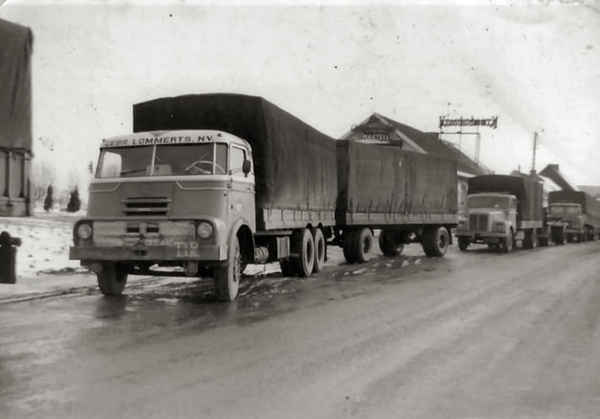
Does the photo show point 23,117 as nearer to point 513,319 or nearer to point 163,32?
point 163,32

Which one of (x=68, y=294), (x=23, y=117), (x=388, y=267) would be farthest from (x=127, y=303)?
(x=388, y=267)

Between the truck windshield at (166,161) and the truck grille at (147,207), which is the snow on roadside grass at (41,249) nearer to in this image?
the truck windshield at (166,161)

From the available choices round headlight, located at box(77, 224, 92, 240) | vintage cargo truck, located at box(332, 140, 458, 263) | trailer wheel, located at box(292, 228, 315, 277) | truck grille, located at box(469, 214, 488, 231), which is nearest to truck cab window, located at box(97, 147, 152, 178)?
round headlight, located at box(77, 224, 92, 240)

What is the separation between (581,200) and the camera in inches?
1407

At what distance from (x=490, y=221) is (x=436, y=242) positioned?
369 centimetres

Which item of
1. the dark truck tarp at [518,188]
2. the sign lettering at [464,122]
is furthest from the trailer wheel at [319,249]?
the sign lettering at [464,122]

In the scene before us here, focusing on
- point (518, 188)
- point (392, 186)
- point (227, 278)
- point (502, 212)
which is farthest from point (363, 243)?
point (518, 188)

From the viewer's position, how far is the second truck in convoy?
9.16 m

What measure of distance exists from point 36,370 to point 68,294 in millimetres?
5250

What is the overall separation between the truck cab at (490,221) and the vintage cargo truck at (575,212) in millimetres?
10681

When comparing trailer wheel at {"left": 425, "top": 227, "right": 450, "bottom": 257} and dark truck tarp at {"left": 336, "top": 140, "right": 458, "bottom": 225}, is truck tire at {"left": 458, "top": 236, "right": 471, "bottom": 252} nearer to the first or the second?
dark truck tarp at {"left": 336, "top": 140, "right": 458, "bottom": 225}

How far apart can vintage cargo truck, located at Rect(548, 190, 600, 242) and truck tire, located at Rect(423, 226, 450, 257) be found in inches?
579

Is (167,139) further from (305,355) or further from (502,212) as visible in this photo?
(502,212)

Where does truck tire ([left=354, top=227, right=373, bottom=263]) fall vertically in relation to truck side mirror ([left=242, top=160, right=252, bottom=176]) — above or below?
below
